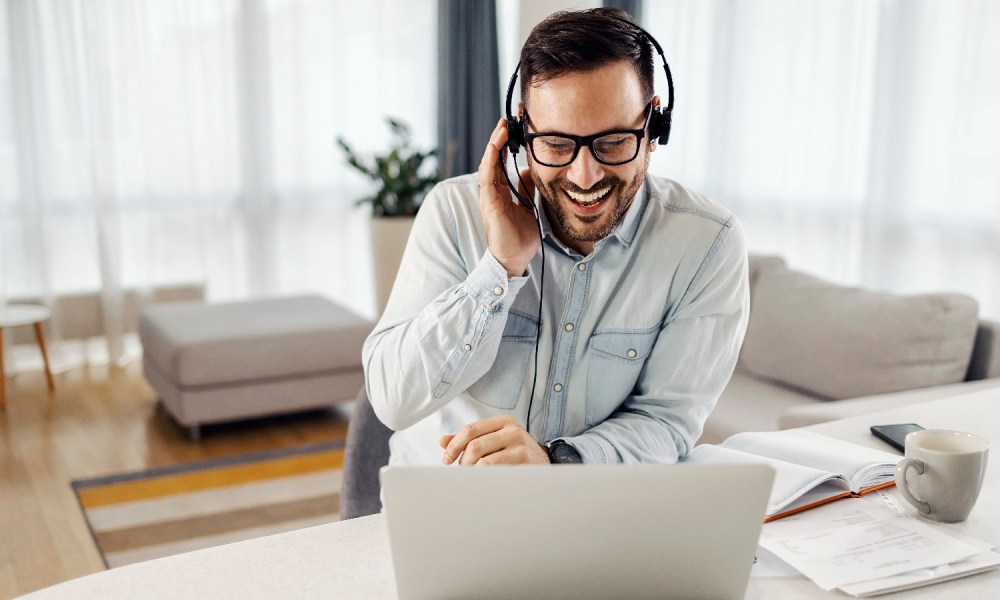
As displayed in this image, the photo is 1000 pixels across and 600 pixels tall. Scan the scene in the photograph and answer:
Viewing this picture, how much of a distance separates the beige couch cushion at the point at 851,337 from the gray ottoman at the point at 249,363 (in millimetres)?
1450

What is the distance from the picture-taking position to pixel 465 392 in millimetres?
1547

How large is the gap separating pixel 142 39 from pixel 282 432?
81.7 inches

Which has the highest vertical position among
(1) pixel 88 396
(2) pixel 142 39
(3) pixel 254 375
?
(2) pixel 142 39

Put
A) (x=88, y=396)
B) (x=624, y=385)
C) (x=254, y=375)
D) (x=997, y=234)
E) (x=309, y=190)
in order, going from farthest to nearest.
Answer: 1. (x=309, y=190)
2. (x=88, y=396)
3. (x=254, y=375)
4. (x=997, y=234)
5. (x=624, y=385)

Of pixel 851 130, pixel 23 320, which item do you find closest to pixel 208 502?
pixel 23 320

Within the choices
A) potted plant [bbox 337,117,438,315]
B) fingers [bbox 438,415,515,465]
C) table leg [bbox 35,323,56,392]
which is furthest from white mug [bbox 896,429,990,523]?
table leg [bbox 35,323,56,392]

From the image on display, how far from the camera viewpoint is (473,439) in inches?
47.4

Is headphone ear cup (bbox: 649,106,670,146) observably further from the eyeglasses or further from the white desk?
the white desk

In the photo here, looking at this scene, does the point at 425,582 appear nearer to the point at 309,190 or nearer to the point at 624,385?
the point at 624,385

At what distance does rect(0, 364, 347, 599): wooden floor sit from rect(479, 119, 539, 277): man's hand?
171 centimetres

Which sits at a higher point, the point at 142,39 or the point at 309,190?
the point at 142,39

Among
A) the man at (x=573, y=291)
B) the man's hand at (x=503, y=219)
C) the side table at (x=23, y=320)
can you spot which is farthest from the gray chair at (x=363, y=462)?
the side table at (x=23, y=320)

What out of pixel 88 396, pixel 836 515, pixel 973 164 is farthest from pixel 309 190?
pixel 836 515

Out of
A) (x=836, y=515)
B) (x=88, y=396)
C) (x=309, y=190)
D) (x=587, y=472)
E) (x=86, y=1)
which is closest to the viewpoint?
(x=587, y=472)
